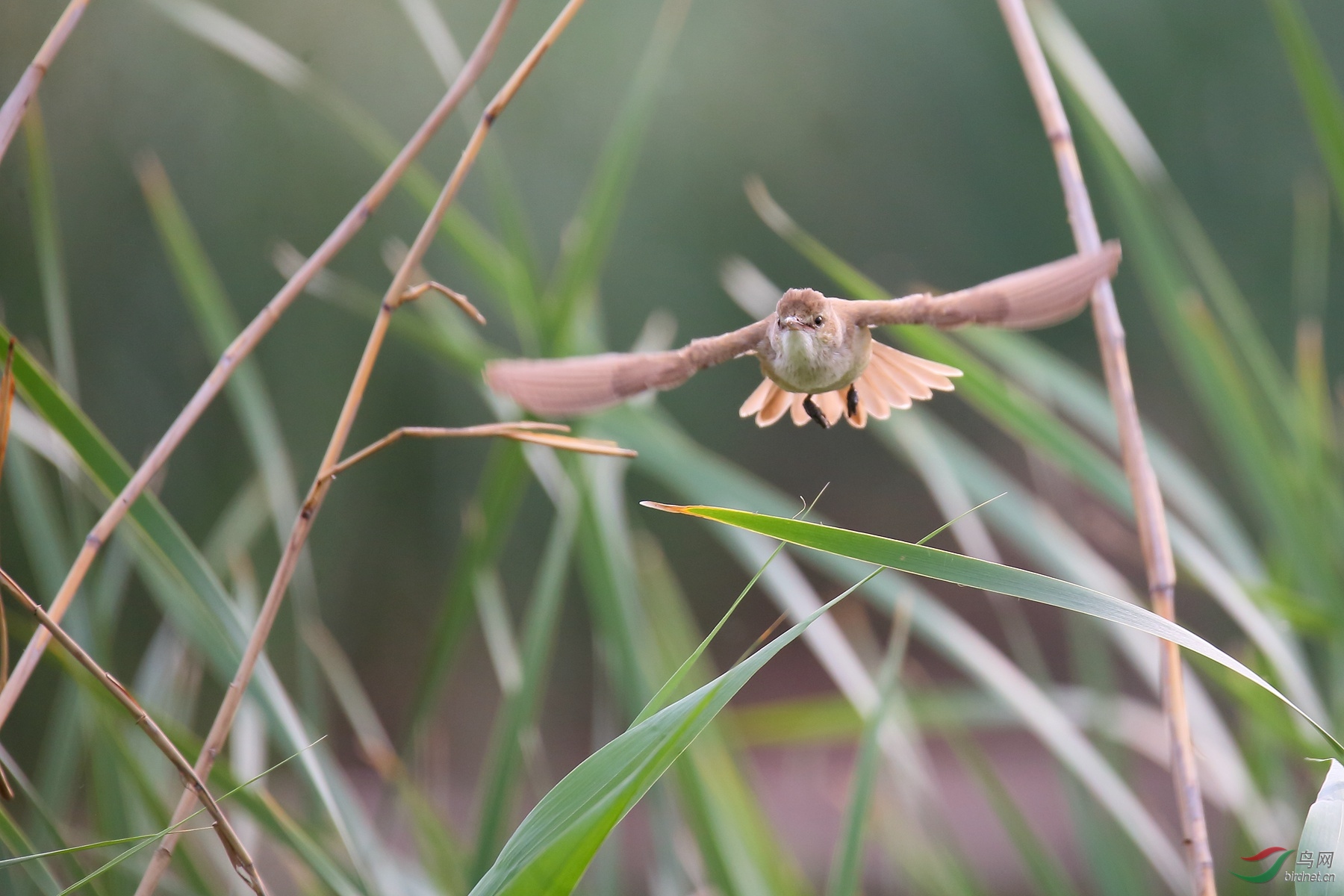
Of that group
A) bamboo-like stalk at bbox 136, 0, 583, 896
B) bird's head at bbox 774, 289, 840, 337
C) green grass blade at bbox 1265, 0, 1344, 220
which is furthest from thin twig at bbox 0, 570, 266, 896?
green grass blade at bbox 1265, 0, 1344, 220

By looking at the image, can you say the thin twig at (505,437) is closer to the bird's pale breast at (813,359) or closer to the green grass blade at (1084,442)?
the bird's pale breast at (813,359)

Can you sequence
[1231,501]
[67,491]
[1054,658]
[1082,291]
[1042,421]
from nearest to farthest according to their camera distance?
[1082,291] → [1042,421] → [67,491] → [1231,501] → [1054,658]

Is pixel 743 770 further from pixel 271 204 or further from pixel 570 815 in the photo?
pixel 271 204

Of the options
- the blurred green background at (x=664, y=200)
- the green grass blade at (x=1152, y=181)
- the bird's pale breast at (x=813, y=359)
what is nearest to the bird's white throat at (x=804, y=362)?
the bird's pale breast at (x=813, y=359)

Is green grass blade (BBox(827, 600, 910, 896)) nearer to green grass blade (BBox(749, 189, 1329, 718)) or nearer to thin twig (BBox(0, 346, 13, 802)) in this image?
green grass blade (BBox(749, 189, 1329, 718))

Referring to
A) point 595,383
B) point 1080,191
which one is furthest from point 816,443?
point 595,383

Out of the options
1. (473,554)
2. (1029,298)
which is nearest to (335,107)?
(473,554)

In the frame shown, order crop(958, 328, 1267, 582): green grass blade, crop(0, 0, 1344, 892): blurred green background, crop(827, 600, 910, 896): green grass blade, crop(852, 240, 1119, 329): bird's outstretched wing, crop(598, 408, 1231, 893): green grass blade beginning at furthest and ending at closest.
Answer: crop(0, 0, 1344, 892): blurred green background
crop(958, 328, 1267, 582): green grass blade
crop(598, 408, 1231, 893): green grass blade
crop(827, 600, 910, 896): green grass blade
crop(852, 240, 1119, 329): bird's outstretched wing
